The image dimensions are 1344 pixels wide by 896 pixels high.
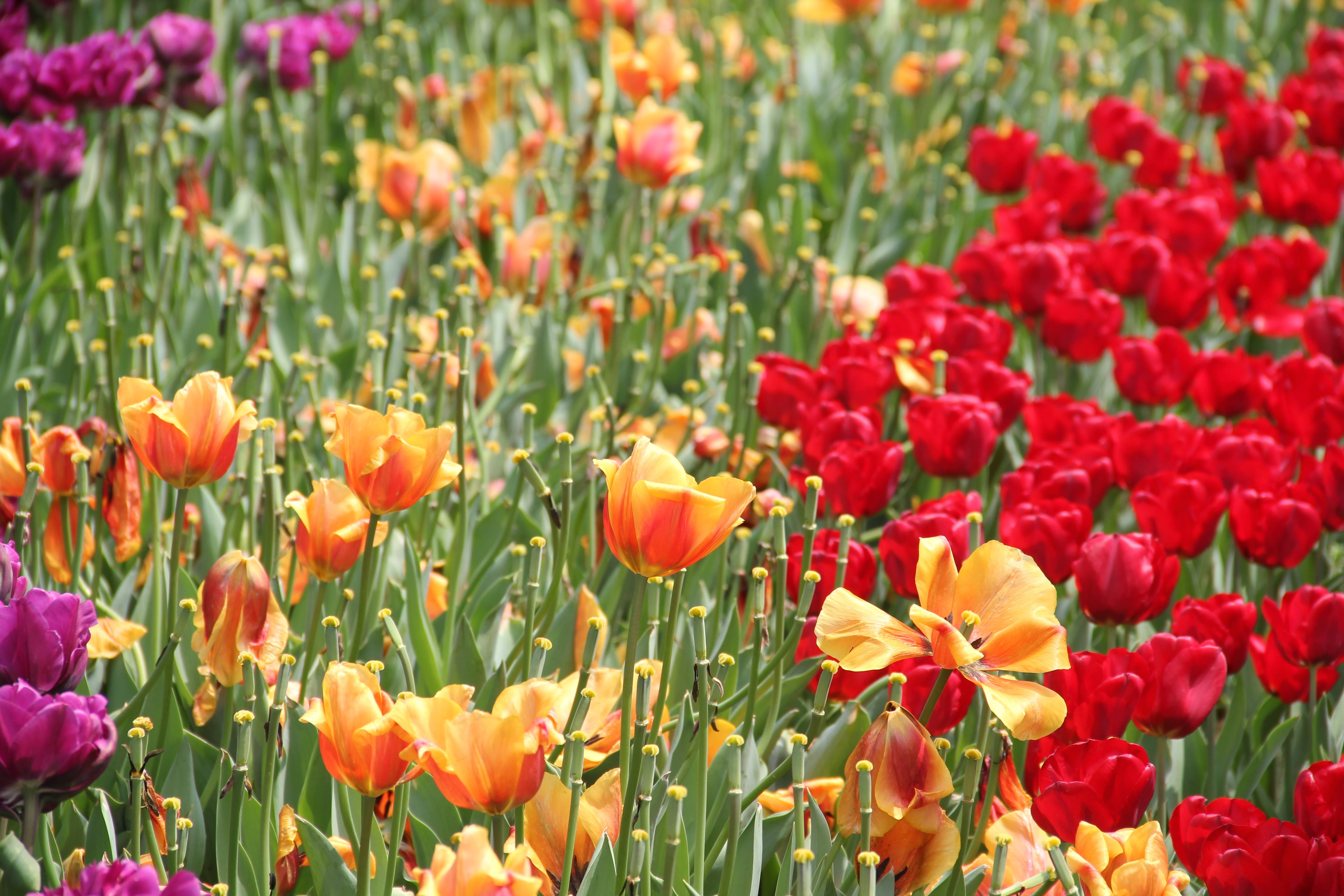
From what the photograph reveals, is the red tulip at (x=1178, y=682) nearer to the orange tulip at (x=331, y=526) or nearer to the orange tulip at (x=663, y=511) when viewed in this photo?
the orange tulip at (x=663, y=511)

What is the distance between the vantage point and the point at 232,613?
38.6 inches

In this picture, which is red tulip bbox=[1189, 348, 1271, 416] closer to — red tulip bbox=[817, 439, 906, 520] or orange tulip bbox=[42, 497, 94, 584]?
red tulip bbox=[817, 439, 906, 520]

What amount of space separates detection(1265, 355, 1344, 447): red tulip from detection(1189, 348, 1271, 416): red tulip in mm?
59

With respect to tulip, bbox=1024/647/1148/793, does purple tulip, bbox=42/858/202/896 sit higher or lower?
higher

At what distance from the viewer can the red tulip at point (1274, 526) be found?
1286mm

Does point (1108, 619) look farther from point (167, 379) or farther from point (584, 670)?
point (167, 379)

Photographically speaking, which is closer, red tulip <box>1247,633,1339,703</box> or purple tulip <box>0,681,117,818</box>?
purple tulip <box>0,681,117,818</box>

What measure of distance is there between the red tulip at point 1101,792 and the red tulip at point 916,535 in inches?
8.7

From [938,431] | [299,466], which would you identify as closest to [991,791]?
[938,431]

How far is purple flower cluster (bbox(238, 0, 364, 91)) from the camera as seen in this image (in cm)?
252

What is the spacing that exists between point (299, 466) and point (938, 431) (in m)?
0.75

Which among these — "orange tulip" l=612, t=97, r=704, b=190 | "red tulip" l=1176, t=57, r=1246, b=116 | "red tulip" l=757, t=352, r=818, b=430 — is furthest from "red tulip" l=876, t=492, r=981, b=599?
"red tulip" l=1176, t=57, r=1246, b=116

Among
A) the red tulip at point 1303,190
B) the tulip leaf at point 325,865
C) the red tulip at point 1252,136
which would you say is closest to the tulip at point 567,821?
the tulip leaf at point 325,865

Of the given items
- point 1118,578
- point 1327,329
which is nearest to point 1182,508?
point 1118,578
